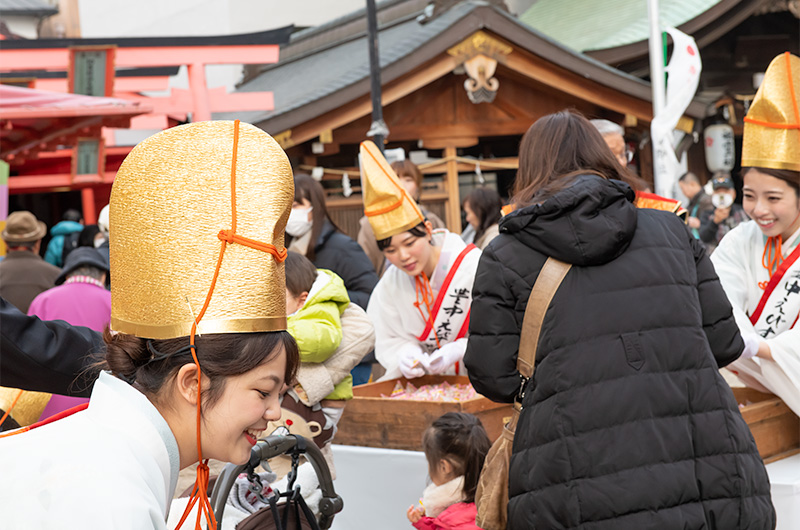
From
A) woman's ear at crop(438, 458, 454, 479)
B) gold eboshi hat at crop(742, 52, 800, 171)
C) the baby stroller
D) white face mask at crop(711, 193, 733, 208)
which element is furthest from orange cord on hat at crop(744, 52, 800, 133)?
white face mask at crop(711, 193, 733, 208)

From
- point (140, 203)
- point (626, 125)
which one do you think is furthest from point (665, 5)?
point (140, 203)

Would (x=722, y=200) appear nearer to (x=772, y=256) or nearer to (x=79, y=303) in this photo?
(x=772, y=256)

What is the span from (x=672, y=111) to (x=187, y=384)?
8.33m

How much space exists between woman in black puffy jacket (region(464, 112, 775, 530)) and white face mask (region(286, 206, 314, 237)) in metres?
2.41

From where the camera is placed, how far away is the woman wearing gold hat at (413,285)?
13.5 ft

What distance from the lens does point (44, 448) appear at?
1426 mm

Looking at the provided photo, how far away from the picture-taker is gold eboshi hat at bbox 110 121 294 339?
1.61m

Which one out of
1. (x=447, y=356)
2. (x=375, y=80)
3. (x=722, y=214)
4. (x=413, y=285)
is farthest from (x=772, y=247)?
(x=722, y=214)

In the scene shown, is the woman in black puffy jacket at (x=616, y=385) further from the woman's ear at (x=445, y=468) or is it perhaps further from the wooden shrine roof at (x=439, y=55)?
the wooden shrine roof at (x=439, y=55)

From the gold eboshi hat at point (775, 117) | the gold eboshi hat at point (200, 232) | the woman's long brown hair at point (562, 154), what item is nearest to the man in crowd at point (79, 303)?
the woman's long brown hair at point (562, 154)

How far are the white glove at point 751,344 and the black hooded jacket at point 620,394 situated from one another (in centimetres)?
110

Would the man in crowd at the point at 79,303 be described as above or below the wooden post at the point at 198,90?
below

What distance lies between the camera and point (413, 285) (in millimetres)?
4402

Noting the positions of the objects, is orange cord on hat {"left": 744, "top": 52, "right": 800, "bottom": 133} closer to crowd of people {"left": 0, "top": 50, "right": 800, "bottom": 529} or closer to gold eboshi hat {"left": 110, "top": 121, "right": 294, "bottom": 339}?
crowd of people {"left": 0, "top": 50, "right": 800, "bottom": 529}
